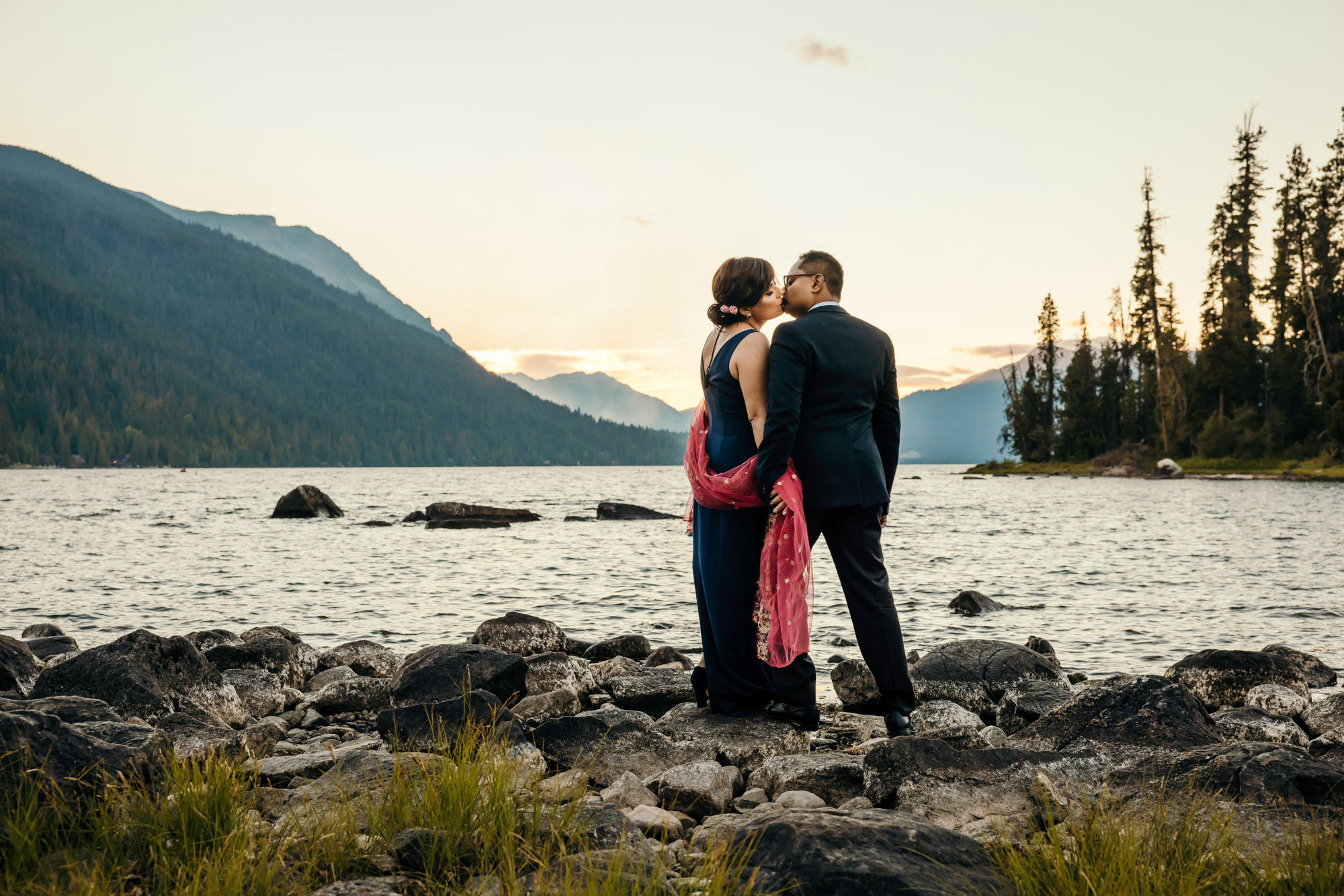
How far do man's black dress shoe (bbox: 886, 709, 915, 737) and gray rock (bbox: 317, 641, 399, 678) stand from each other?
219 inches

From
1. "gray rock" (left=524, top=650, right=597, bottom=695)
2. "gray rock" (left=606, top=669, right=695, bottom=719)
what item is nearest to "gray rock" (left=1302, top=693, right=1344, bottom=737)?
"gray rock" (left=606, top=669, right=695, bottom=719)

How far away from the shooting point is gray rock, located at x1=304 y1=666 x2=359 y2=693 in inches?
332

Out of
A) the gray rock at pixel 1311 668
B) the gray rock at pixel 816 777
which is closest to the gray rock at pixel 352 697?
the gray rock at pixel 816 777

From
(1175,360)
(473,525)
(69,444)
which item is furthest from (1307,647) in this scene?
(69,444)

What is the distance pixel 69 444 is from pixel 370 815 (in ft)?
645

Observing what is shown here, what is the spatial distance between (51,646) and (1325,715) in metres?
13.2

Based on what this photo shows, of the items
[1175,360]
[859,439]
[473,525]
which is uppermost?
[1175,360]

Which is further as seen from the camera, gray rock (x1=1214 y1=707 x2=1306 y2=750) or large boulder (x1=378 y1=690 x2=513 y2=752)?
gray rock (x1=1214 y1=707 x2=1306 y2=750)

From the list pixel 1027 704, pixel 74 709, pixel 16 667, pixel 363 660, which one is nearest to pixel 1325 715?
pixel 1027 704

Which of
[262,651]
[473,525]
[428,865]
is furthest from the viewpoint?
[473,525]

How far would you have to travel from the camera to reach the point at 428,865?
2.98 metres

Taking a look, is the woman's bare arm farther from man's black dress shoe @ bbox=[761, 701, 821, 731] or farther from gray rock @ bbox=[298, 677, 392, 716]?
gray rock @ bbox=[298, 677, 392, 716]

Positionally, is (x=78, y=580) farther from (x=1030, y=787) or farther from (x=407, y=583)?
(x=1030, y=787)

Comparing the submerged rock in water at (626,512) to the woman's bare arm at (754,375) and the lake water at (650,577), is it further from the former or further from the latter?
the woman's bare arm at (754,375)
